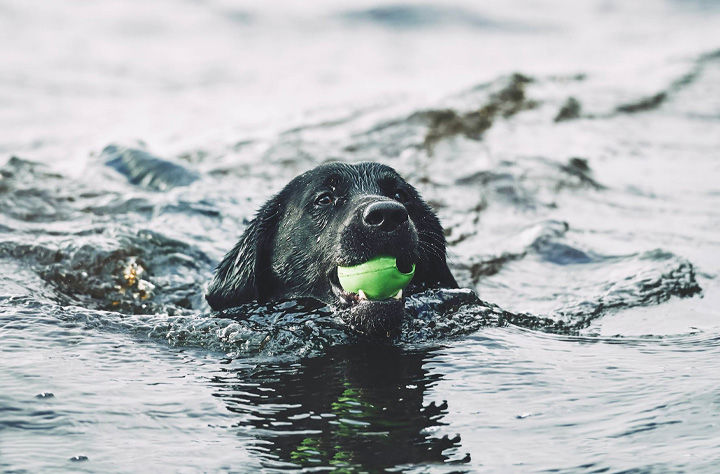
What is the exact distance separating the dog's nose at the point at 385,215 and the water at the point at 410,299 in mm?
615

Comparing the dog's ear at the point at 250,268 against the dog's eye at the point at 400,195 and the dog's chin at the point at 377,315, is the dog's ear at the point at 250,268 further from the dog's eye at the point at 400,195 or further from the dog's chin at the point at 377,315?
the dog's chin at the point at 377,315

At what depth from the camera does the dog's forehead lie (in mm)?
5302

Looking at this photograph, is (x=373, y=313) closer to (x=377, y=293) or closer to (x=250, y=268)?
(x=377, y=293)

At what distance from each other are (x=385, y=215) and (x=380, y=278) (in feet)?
0.92

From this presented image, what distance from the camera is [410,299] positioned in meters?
5.43

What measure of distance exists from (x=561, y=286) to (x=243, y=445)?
145 inches

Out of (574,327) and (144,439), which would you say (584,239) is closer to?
(574,327)

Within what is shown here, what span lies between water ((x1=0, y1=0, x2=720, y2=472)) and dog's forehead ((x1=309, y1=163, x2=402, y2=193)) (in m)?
0.64

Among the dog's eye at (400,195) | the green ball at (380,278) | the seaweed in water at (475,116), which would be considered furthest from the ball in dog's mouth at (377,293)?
the seaweed in water at (475,116)

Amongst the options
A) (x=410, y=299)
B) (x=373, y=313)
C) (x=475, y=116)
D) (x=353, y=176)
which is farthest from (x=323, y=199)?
(x=475, y=116)

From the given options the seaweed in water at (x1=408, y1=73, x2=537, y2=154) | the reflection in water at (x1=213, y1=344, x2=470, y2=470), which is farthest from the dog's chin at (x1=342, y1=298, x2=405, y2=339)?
the seaweed in water at (x1=408, y1=73, x2=537, y2=154)

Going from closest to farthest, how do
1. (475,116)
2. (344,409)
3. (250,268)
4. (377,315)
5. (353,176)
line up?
(344,409), (377,315), (353,176), (250,268), (475,116)

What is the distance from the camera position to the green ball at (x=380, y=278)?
15.1 ft

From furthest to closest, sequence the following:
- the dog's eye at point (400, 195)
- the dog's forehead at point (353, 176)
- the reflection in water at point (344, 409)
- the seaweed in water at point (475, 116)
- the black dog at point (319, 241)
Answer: the seaweed in water at point (475, 116) → the dog's eye at point (400, 195) → the dog's forehead at point (353, 176) → the black dog at point (319, 241) → the reflection in water at point (344, 409)
